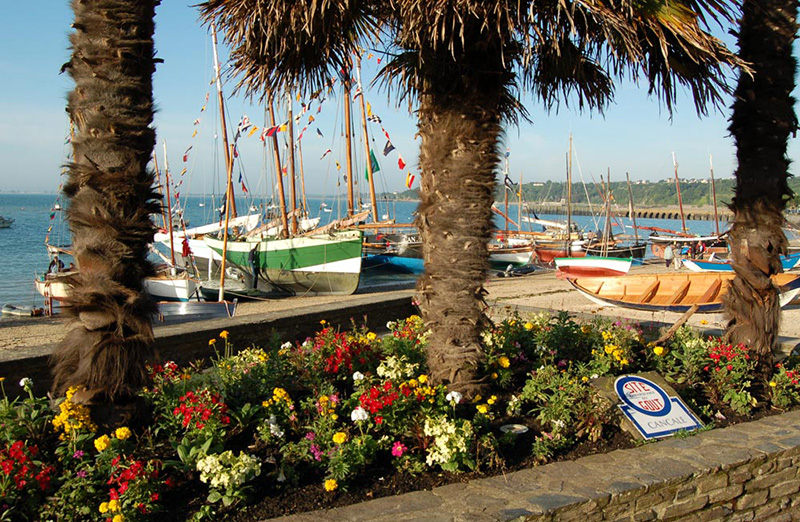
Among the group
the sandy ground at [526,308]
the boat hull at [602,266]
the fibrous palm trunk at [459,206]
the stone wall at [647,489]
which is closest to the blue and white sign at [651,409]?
the stone wall at [647,489]

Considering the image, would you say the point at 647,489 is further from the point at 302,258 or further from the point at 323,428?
the point at 302,258

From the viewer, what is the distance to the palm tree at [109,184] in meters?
3.56

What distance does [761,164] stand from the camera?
19.3 ft

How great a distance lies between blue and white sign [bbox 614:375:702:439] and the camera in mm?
4707

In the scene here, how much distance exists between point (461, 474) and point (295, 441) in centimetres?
106

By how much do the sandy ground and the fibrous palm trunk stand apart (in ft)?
6.58

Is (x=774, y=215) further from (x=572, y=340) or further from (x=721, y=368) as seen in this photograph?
(x=572, y=340)

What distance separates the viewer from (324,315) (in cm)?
749

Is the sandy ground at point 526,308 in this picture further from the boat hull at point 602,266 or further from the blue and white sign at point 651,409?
the blue and white sign at point 651,409

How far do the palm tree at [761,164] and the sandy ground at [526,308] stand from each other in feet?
1.74

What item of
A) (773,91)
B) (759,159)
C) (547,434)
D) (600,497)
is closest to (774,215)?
(759,159)

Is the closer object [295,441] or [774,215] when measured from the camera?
[295,441]

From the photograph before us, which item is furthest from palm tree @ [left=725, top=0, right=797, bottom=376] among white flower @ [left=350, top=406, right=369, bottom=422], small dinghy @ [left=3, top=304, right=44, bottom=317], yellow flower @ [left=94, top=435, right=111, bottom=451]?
small dinghy @ [left=3, top=304, right=44, bottom=317]

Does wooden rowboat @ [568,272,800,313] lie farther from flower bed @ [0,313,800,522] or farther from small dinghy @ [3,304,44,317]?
small dinghy @ [3,304,44,317]
